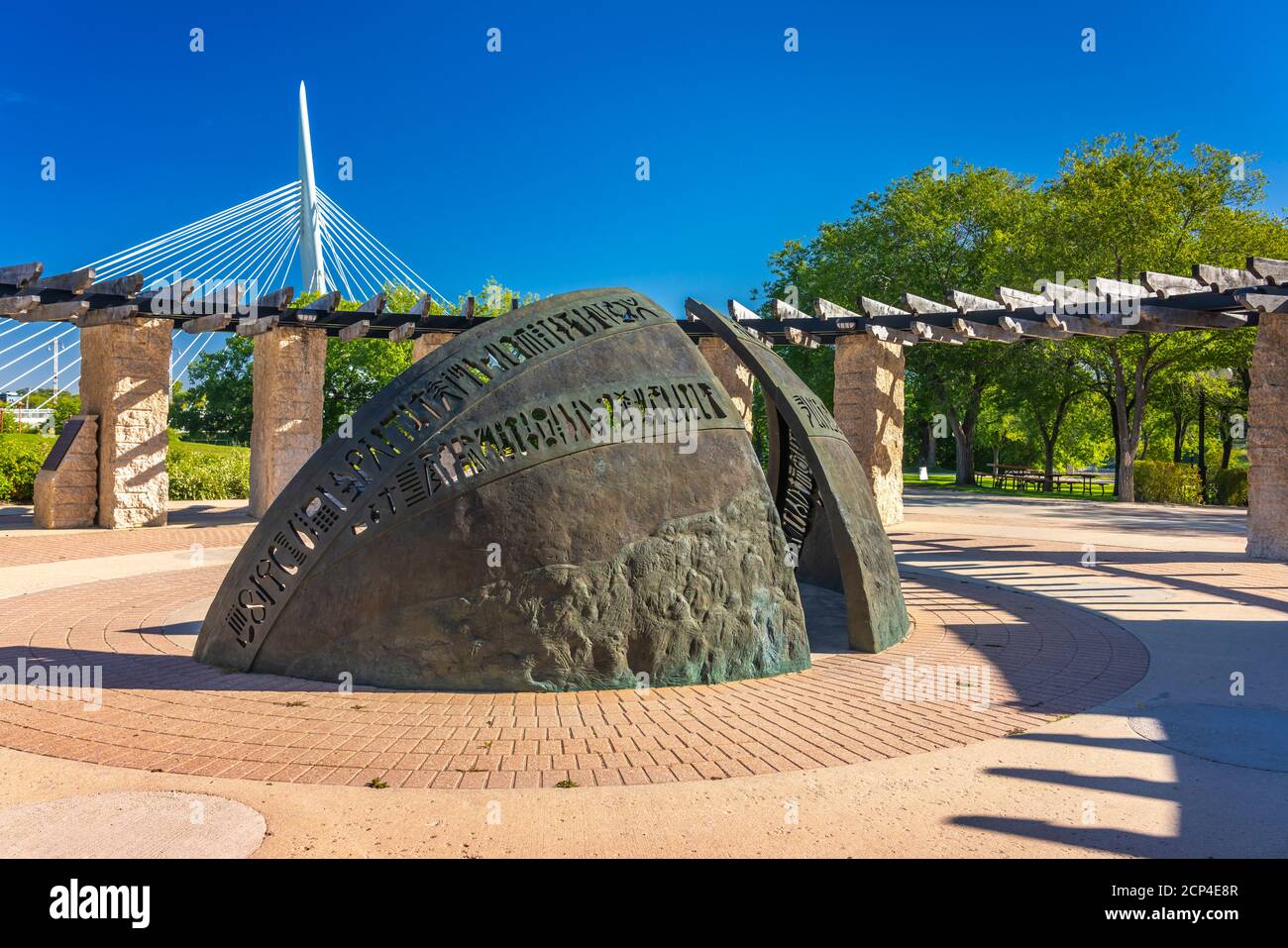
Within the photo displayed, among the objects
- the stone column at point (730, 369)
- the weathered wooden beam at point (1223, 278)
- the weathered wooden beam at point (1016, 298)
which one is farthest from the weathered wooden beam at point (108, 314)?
the weathered wooden beam at point (1223, 278)

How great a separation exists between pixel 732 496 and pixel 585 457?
1.20 meters

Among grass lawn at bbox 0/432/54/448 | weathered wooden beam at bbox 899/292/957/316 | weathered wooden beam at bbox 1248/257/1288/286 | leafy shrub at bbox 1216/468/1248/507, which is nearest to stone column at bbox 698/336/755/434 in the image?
weathered wooden beam at bbox 899/292/957/316

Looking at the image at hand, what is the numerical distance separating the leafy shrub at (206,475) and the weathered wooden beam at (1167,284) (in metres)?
22.6

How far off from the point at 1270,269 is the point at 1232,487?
65.5 ft

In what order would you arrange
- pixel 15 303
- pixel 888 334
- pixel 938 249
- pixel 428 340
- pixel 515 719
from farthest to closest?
pixel 938 249 < pixel 428 340 < pixel 888 334 < pixel 15 303 < pixel 515 719

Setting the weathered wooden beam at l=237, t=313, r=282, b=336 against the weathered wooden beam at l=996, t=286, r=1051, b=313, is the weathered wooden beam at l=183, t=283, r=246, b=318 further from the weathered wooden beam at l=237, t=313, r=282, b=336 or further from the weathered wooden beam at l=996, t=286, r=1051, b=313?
the weathered wooden beam at l=996, t=286, r=1051, b=313

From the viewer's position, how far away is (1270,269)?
12.6 metres

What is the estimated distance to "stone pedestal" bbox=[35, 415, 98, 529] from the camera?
52.7 ft

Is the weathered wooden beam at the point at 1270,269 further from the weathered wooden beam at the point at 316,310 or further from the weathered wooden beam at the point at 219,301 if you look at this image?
the weathered wooden beam at the point at 219,301

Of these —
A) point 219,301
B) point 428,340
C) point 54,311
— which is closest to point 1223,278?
point 428,340

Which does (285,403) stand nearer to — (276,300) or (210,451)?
(276,300)

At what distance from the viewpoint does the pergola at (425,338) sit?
14.1 meters

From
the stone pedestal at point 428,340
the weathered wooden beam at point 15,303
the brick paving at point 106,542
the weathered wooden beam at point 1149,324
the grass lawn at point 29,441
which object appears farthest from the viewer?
the grass lawn at point 29,441

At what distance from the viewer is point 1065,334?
15984 mm
